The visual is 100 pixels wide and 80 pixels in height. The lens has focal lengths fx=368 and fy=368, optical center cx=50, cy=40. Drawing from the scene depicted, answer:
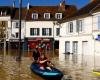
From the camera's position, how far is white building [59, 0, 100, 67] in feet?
163

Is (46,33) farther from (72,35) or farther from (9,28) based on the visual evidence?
(72,35)

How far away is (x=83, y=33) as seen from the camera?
54.3 m

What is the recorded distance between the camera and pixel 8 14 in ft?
306

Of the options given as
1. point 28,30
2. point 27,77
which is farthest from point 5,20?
point 27,77

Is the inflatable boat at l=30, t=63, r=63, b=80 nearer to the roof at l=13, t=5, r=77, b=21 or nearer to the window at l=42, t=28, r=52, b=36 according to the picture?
the window at l=42, t=28, r=52, b=36

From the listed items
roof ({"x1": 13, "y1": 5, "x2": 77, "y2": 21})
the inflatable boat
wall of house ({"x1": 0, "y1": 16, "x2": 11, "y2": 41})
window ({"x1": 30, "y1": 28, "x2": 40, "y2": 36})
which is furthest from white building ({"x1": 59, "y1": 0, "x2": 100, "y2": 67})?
wall of house ({"x1": 0, "y1": 16, "x2": 11, "y2": 41})

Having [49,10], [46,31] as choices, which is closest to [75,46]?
[46,31]

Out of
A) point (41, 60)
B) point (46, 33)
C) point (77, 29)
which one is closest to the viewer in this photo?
point (41, 60)

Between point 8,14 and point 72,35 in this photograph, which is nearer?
point 72,35

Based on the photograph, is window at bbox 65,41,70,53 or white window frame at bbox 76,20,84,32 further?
window at bbox 65,41,70,53

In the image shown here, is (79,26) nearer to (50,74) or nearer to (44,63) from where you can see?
(44,63)

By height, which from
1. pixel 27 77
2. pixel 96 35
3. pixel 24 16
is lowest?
pixel 27 77

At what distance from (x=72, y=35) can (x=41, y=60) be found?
3700 cm

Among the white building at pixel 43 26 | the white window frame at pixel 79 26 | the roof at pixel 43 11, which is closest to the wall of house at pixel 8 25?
the roof at pixel 43 11
